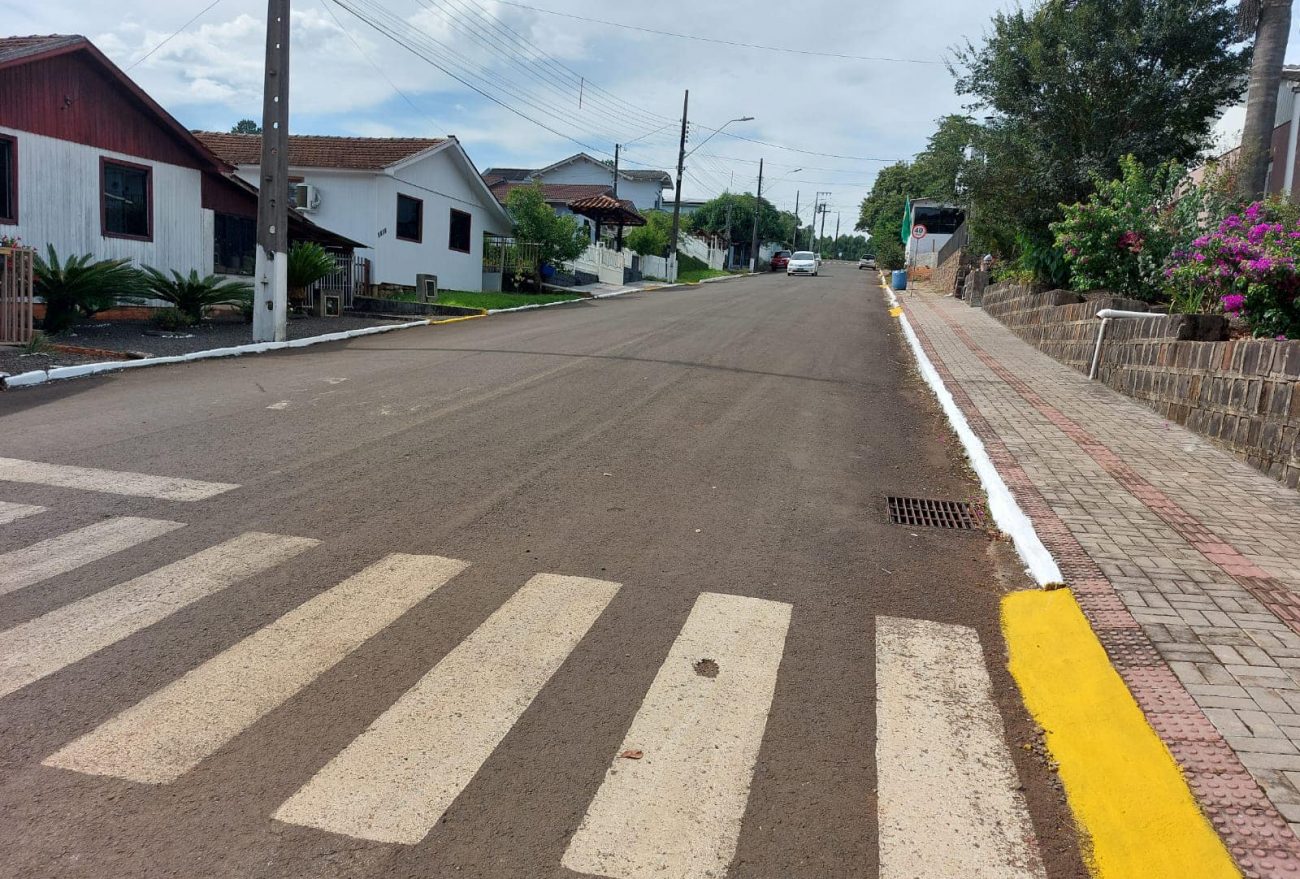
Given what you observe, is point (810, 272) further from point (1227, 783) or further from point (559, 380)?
point (1227, 783)

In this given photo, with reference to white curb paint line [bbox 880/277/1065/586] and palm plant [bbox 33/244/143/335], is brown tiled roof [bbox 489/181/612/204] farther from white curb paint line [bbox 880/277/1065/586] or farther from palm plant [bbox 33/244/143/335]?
white curb paint line [bbox 880/277/1065/586]

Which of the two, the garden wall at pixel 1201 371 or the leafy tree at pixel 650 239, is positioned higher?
the leafy tree at pixel 650 239

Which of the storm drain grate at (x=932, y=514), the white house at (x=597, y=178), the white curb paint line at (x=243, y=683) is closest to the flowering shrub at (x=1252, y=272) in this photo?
the storm drain grate at (x=932, y=514)

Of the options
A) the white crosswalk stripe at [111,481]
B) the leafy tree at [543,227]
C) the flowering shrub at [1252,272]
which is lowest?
the white crosswalk stripe at [111,481]

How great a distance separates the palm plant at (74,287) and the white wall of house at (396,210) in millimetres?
10746

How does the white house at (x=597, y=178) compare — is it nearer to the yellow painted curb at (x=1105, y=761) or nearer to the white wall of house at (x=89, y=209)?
the white wall of house at (x=89, y=209)

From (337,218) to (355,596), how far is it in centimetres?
2268

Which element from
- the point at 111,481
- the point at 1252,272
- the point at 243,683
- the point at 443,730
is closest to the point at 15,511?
the point at 111,481

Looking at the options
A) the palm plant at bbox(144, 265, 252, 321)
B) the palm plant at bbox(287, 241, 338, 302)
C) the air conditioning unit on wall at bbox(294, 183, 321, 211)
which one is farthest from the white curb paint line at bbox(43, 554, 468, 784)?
the air conditioning unit on wall at bbox(294, 183, 321, 211)

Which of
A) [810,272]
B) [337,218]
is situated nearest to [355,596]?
[337,218]

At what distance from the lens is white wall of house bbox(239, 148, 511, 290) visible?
24.8 metres

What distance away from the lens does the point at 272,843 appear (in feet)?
9.26

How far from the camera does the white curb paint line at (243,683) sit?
127 inches

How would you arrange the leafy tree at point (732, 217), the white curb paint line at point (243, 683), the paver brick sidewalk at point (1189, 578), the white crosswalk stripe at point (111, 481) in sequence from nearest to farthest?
the white curb paint line at point (243, 683), the paver brick sidewalk at point (1189, 578), the white crosswalk stripe at point (111, 481), the leafy tree at point (732, 217)
